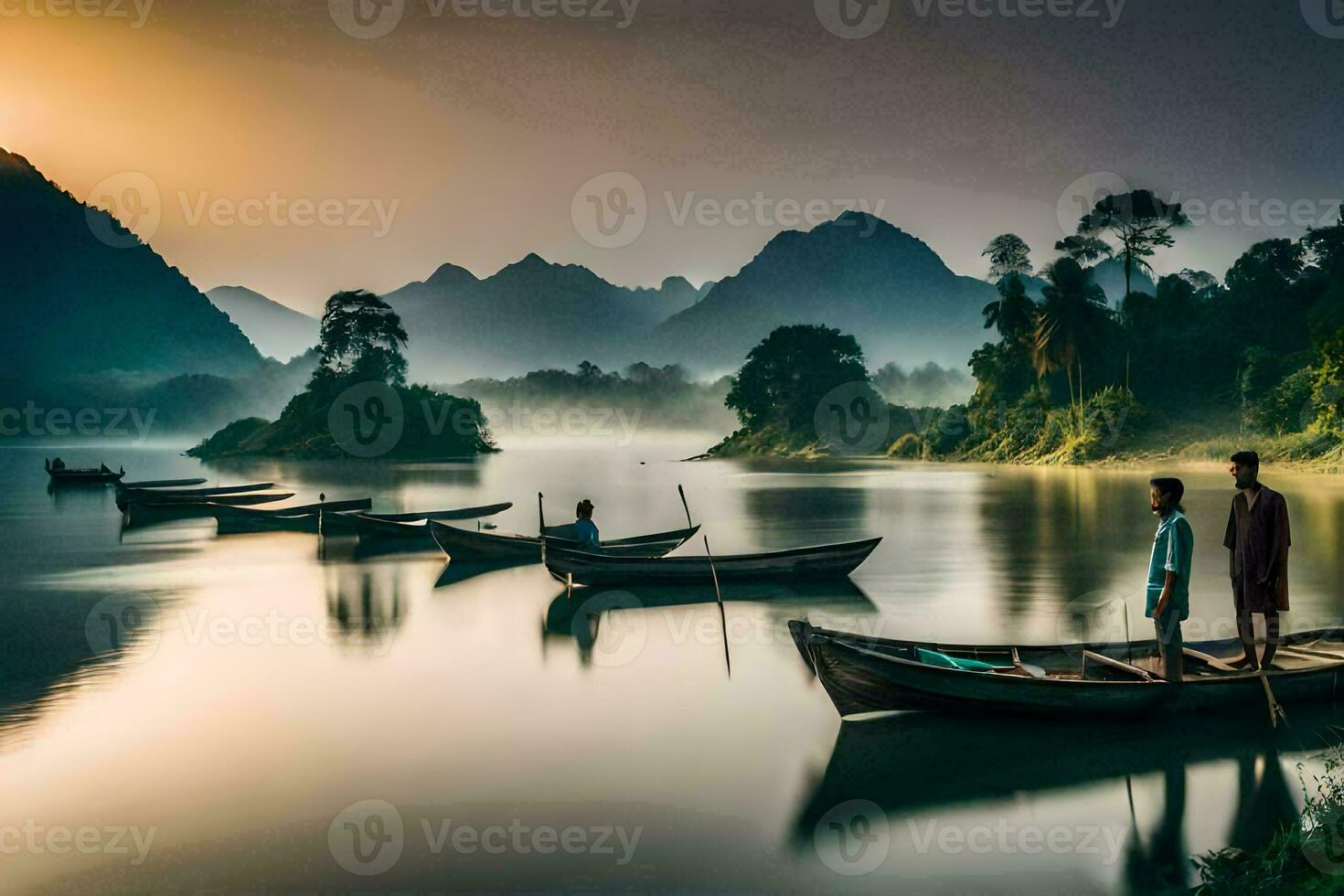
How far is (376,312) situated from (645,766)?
10400 centimetres

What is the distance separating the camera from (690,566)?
17062 mm

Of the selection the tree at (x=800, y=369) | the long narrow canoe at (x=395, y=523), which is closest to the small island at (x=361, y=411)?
the tree at (x=800, y=369)

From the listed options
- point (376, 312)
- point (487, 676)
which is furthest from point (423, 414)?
point (487, 676)

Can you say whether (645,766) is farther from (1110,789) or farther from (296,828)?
(1110,789)

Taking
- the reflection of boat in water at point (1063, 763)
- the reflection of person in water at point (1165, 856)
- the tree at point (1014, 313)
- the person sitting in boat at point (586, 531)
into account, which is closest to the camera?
the reflection of person in water at point (1165, 856)

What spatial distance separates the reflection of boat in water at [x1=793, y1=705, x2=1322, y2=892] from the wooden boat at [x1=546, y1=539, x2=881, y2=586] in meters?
7.61

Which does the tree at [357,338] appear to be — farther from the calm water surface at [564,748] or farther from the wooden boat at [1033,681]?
the wooden boat at [1033,681]

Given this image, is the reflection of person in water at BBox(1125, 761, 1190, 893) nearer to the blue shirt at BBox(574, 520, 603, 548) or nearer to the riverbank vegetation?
the blue shirt at BBox(574, 520, 603, 548)

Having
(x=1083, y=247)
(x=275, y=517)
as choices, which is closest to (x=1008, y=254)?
(x=1083, y=247)

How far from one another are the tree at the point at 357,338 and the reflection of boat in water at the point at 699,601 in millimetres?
92157

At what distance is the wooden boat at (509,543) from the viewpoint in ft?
66.8

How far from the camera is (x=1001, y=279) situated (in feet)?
235

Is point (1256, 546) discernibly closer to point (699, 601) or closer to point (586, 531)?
point (699, 601)

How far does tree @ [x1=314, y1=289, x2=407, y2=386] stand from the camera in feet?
343
